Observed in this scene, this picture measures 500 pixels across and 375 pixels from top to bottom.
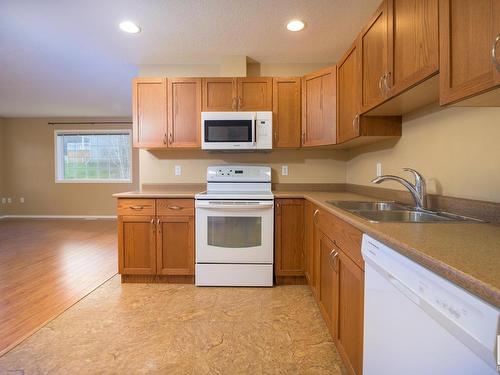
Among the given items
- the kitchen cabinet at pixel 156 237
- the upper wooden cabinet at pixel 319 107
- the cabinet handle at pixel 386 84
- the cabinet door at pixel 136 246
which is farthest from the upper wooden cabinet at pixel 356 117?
the cabinet door at pixel 136 246

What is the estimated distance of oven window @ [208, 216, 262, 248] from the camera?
245 cm

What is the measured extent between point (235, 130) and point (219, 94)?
43 centimetres

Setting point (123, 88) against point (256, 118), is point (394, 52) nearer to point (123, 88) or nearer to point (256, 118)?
point (256, 118)

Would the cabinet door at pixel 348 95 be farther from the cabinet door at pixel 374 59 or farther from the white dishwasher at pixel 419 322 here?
the white dishwasher at pixel 419 322

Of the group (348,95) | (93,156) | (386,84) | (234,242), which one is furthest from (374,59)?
(93,156)

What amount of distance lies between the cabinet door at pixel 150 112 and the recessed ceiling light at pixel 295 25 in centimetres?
130

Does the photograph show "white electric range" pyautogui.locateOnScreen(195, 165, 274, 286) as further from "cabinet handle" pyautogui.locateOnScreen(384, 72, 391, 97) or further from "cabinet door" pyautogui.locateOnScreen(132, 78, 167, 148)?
"cabinet handle" pyautogui.locateOnScreen(384, 72, 391, 97)

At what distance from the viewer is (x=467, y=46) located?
878mm

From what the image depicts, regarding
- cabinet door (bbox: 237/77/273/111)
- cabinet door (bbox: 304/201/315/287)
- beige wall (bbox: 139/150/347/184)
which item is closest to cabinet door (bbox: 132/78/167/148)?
beige wall (bbox: 139/150/347/184)

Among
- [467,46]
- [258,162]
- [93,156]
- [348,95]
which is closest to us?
[467,46]

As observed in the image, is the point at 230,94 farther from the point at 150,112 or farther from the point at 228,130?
the point at 150,112

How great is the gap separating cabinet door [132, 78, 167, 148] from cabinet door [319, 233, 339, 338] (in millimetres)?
1874

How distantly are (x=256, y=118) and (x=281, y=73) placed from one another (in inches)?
30.6

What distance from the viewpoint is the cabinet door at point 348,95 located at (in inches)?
75.9
